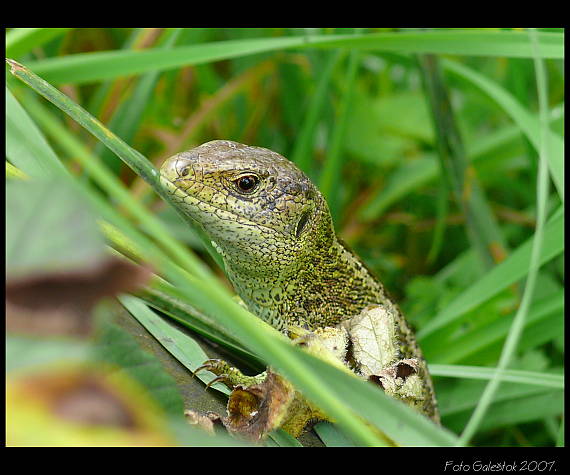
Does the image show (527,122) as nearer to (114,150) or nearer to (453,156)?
(453,156)

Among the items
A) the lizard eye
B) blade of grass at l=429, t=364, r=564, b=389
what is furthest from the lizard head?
blade of grass at l=429, t=364, r=564, b=389

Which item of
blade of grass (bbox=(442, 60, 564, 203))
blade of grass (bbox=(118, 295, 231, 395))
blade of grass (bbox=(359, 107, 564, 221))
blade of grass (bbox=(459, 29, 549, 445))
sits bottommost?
blade of grass (bbox=(459, 29, 549, 445))

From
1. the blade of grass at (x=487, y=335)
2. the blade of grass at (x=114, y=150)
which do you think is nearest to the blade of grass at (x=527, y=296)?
the blade of grass at (x=114, y=150)

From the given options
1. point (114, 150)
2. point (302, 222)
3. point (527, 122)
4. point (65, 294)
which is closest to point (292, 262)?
point (302, 222)

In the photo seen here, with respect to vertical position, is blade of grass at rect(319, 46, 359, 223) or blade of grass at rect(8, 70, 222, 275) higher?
blade of grass at rect(319, 46, 359, 223)

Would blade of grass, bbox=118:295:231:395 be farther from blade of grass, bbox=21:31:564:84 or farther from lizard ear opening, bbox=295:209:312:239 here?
blade of grass, bbox=21:31:564:84

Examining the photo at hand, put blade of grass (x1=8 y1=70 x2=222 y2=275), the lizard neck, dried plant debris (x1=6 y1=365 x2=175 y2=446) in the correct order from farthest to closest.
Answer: the lizard neck → blade of grass (x1=8 y1=70 x2=222 y2=275) → dried plant debris (x1=6 y1=365 x2=175 y2=446)

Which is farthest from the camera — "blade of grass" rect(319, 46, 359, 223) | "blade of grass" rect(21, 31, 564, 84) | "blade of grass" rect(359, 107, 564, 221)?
"blade of grass" rect(359, 107, 564, 221)

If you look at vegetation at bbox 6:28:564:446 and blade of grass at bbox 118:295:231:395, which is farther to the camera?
blade of grass at bbox 118:295:231:395

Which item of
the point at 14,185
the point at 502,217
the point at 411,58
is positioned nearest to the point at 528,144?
the point at 411,58
